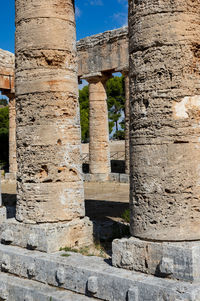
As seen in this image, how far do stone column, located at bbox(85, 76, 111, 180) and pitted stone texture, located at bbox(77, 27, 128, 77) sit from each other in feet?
2.58

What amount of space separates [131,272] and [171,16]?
137 inches

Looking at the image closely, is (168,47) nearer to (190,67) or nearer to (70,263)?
(190,67)

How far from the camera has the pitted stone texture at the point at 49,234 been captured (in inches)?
→ 260

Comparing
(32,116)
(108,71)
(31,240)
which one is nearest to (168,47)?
(32,116)

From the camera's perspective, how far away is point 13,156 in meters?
23.4

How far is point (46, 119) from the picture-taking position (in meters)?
7.04

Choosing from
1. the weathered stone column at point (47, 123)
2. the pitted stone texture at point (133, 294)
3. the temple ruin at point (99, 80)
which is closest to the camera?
the pitted stone texture at point (133, 294)

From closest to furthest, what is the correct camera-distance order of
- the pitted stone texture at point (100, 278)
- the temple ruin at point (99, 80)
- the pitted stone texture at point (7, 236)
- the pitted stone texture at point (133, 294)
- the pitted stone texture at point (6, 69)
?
the pitted stone texture at point (100, 278) → the pitted stone texture at point (133, 294) → the pitted stone texture at point (7, 236) → the temple ruin at point (99, 80) → the pitted stone texture at point (6, 69)

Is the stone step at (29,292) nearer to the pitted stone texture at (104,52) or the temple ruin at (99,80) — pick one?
the temple ruin at (99,80)

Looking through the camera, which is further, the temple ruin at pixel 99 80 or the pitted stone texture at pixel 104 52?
the temple ruin at pixel 99 80

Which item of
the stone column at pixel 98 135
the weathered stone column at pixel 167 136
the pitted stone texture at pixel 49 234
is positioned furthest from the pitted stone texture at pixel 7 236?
the stone column at pixel 98 135

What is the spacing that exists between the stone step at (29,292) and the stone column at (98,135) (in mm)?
13330

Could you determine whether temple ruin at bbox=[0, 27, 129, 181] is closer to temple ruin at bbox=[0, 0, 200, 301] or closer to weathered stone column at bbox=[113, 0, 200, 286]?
temple ruin at bbox=[0, 0, 200, 301]

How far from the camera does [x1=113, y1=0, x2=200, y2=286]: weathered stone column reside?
16.5 ft
